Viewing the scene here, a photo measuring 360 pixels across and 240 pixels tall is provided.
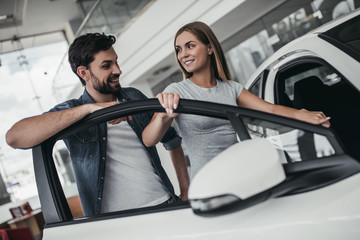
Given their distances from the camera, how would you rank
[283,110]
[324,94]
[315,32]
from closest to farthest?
[283,110], [315,32], [324,94]

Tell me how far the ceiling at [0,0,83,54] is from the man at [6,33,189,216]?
9.45 meters

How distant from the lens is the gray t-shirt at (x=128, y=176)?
120 centimetres

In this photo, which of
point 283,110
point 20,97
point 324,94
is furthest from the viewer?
point 20,97

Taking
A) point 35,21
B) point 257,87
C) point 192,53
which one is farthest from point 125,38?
point 192,53

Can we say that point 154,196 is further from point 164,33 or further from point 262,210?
point 164,33

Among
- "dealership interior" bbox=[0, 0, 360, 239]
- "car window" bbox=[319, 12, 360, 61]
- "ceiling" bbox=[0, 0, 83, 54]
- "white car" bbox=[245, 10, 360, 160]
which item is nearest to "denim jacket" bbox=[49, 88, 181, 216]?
"dealership interior" bbox=[0, 0, 360, 239]

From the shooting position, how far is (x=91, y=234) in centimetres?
95

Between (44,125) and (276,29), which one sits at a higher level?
(276,29)

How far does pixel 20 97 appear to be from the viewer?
33.7 ft

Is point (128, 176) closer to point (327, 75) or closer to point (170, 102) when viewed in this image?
point (170, 102)

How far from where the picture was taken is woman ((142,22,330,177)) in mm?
1160

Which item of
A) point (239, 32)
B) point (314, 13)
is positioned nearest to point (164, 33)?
point (239, 32)

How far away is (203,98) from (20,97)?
33.1 ft

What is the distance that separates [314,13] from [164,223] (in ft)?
16.5
